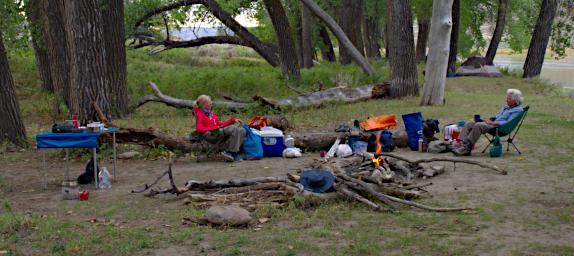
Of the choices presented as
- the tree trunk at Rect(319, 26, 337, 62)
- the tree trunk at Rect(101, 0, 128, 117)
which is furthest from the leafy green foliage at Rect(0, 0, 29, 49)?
the tree trunk at Rect(319, 26, 337, 62)

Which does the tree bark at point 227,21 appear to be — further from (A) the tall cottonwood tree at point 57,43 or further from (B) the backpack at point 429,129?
(B) the backpack at point 429,129

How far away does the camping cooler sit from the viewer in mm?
10047

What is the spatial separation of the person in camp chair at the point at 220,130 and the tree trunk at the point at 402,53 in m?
8.18

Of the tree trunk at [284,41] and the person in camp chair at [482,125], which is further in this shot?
the tree trunk at [284,41]

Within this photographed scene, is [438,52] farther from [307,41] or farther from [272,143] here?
[307,41]

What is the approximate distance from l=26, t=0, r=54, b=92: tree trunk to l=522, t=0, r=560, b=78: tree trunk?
1625cm

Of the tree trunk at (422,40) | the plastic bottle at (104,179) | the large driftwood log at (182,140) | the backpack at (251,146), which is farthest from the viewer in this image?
the tree trunk at (422,40)

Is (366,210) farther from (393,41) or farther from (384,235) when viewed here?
(393,41)

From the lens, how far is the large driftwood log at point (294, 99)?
15.2 meters

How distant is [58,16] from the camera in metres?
16.0

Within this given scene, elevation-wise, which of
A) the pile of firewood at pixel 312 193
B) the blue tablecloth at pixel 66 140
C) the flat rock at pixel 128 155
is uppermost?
the blue tablecloth at pixel 66 140

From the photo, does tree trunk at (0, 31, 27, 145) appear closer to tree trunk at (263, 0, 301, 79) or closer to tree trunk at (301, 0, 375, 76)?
tree trunk at (263, 0, 301, 79)

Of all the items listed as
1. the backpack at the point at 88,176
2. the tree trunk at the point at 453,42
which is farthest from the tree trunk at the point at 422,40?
the backpack at the point at 88,176

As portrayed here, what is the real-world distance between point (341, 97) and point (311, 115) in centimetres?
197
